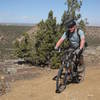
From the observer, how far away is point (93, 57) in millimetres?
Answer: 17922

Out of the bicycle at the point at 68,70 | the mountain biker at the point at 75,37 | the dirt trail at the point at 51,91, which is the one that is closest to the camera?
the dirt trail at the point at 51,91

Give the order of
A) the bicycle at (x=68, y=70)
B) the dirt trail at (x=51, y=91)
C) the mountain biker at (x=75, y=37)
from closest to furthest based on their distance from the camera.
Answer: the dirt trail at (x=51, y=91) → the bicycle at (x=68, y=70) → the mountain biker at (x=75, y=37)

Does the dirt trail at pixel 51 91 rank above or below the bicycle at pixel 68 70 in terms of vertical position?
below

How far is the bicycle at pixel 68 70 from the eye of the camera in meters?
6.69

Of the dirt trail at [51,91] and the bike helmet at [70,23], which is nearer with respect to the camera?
the dirt trail at [51,91]

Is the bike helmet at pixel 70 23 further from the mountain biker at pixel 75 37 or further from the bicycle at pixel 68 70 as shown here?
the bicycle at pixel 68 70

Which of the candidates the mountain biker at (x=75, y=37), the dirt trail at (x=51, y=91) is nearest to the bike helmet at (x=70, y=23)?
the mountain biker at (x=75, y=37)

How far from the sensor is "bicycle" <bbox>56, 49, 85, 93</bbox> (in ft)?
21.9

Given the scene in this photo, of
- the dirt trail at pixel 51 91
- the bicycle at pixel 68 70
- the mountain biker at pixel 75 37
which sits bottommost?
the dirt trail at pixel 51 91

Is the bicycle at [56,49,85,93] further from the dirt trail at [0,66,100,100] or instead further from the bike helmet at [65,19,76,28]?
the bike helmet at [65,19,76,28]

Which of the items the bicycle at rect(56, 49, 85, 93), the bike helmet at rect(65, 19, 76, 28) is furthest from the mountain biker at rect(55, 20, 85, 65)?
the bicycle at rect(56, 49, 85, 93)

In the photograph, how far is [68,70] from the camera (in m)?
7.00

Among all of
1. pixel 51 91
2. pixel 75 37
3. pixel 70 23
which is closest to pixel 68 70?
pixel 51 91

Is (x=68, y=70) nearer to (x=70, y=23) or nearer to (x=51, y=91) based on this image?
(x=51, y=91)
